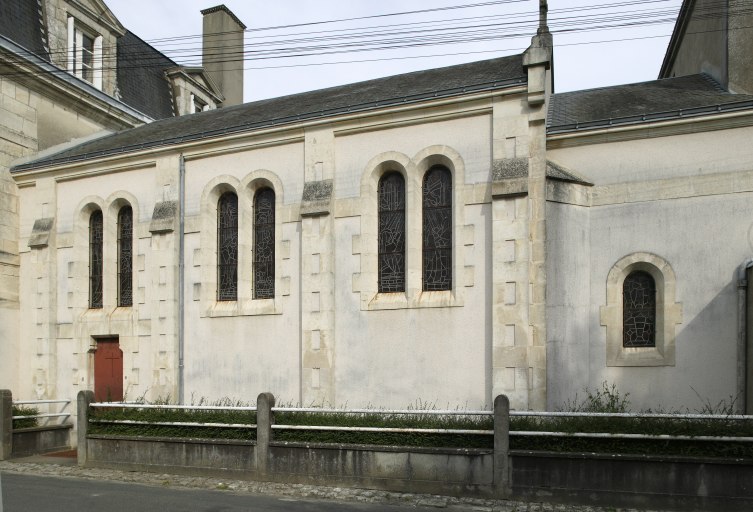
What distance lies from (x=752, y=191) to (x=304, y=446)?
9.40 meters

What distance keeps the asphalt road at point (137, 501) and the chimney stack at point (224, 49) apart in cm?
1865

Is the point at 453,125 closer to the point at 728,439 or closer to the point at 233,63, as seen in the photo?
the point at 728,439

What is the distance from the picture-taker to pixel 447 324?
12.3m

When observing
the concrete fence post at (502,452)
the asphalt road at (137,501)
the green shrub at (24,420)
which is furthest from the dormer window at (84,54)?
the concrete fence post at (502,452)

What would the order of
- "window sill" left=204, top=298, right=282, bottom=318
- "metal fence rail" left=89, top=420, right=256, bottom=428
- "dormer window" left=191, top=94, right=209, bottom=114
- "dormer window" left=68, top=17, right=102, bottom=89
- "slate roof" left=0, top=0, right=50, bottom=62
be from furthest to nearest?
"dormer window" left=191, top=94, right=209, bottom=114, "dormer window" left=68, top=17, right=102, bottom=89, "slate roof" left=0, top=0, right=50, bottom=62, "window sill" left=204, top=298, right=282, bottom=318, "metal fence rail" left=89, top=420, right=256, bottom=428

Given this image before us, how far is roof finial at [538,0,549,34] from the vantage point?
13312 mm

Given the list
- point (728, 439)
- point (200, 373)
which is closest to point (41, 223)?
point (200, 373)

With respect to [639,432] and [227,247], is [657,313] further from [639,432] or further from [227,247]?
[227,247]

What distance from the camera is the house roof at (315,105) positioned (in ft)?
42.8

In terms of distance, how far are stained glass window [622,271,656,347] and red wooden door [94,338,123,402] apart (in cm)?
1180

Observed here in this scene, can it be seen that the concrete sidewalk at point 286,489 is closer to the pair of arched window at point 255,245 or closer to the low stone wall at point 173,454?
the low stone wall at point 173,454

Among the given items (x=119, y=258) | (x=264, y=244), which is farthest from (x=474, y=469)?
(x=119, y=258)

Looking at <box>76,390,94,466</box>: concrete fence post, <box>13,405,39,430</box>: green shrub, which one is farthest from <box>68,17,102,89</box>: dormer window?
<box>76,390,94,466</box>: concrete fence post

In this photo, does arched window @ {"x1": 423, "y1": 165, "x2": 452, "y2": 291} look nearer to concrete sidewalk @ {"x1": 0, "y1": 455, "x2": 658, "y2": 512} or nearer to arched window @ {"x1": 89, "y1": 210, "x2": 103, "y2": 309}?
concrete sidewalk @ {"x1": 0, "y1": 455, "x2": 658, "y2": 512}
